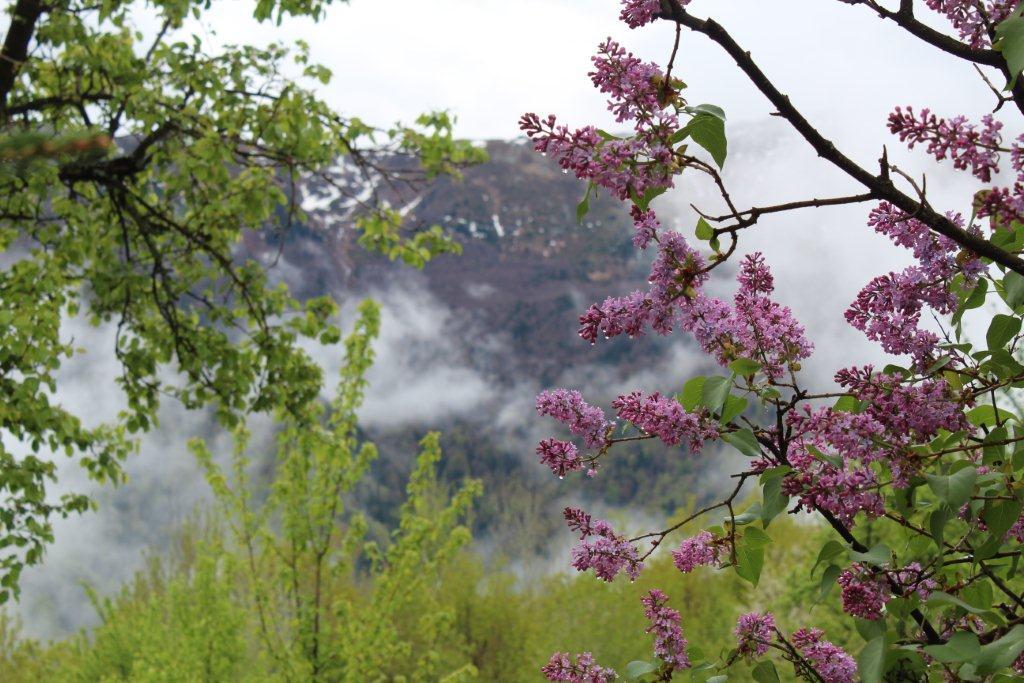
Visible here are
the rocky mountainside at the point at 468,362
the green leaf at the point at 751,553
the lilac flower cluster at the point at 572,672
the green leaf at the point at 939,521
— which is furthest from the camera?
the rocky mountainside at the point at 468,362

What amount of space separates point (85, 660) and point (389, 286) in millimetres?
112325

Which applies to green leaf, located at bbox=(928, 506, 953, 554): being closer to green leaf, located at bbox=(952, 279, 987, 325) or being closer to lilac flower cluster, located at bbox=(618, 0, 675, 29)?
green leaf, located at bbox=(952, 279, 987, 325)

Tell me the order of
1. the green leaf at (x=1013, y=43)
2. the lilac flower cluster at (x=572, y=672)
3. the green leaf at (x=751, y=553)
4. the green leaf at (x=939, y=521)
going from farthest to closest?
the lilac flower cluster at (x=572, y=672)
the green leaf at (x=751, y=553)
the green leaf at (x=939, y=521)
the green leaf at (x=1013, y=43)

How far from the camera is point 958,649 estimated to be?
164 centimetres

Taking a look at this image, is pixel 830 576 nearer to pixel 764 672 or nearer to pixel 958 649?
pixel 958 649

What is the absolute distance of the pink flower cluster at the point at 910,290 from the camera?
1.91 m

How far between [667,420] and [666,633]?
0.53 meters

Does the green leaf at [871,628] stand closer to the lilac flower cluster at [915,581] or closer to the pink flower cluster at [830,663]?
the lilac flower cluster at [915,581]

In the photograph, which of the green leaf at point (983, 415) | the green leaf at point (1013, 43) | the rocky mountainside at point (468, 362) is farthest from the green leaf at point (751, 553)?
the rocky mountainside at point (468, 362)

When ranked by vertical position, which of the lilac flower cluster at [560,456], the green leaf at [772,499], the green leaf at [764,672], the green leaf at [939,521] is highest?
the lilac flower cluster at [560,456]

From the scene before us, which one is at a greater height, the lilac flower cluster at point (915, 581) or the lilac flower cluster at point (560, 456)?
the lilac flower cluster at point (560, 456)

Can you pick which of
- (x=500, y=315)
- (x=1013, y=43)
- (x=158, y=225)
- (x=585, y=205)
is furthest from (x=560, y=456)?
(x=500, y=315)

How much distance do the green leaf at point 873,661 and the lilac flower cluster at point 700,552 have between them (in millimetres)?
447

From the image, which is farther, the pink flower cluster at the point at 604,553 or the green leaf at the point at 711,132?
the pink flower cluster at the point at 604,553
